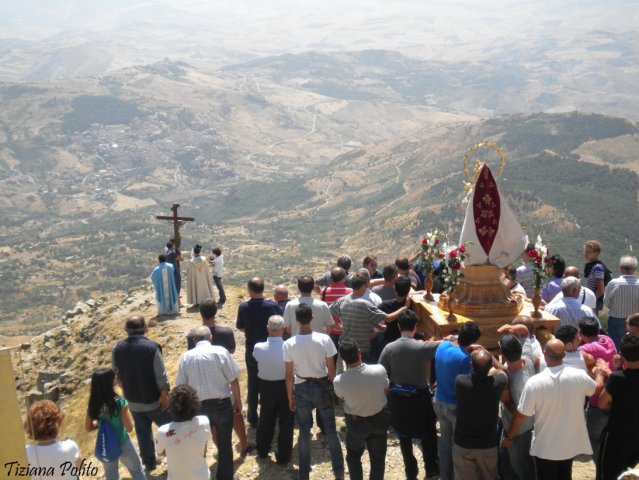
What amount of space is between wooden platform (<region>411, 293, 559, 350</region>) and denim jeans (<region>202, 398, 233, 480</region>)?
3.27m

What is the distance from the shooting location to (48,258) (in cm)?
9131

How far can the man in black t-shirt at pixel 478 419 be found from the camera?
6.48m

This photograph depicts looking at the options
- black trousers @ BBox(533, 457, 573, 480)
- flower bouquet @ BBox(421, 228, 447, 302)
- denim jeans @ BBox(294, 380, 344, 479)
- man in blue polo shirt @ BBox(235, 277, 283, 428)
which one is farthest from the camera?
flower bouquet @ BBox(421, 228, 447, 302)

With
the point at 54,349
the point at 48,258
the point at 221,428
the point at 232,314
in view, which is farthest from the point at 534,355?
the point at 48,258

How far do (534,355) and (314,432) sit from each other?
12.2 feet

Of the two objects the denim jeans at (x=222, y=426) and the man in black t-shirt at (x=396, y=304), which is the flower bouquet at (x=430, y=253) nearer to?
the man in black t-shirt at (x=396, y=304)

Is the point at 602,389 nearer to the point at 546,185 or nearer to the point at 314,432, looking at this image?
the point at 314,432

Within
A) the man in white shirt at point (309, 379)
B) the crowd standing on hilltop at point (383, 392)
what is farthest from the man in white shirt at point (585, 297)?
the man in white shirt at point (309, 379)

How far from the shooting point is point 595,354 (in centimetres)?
748

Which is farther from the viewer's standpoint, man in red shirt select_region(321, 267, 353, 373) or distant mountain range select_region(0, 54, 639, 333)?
distant mountain range select_region(0, 54, 639, 333)

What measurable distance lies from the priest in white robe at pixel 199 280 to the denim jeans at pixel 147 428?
704 cm

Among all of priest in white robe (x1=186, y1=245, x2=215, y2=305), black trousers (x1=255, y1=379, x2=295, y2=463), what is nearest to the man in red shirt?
black trousers (x1=255, y1=379, x2=295, y2=463)

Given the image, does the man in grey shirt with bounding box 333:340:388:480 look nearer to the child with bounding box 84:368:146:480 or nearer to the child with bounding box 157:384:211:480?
the child with bounding box 157:384:211:480

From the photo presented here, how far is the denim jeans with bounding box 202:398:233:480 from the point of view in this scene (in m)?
7.90
